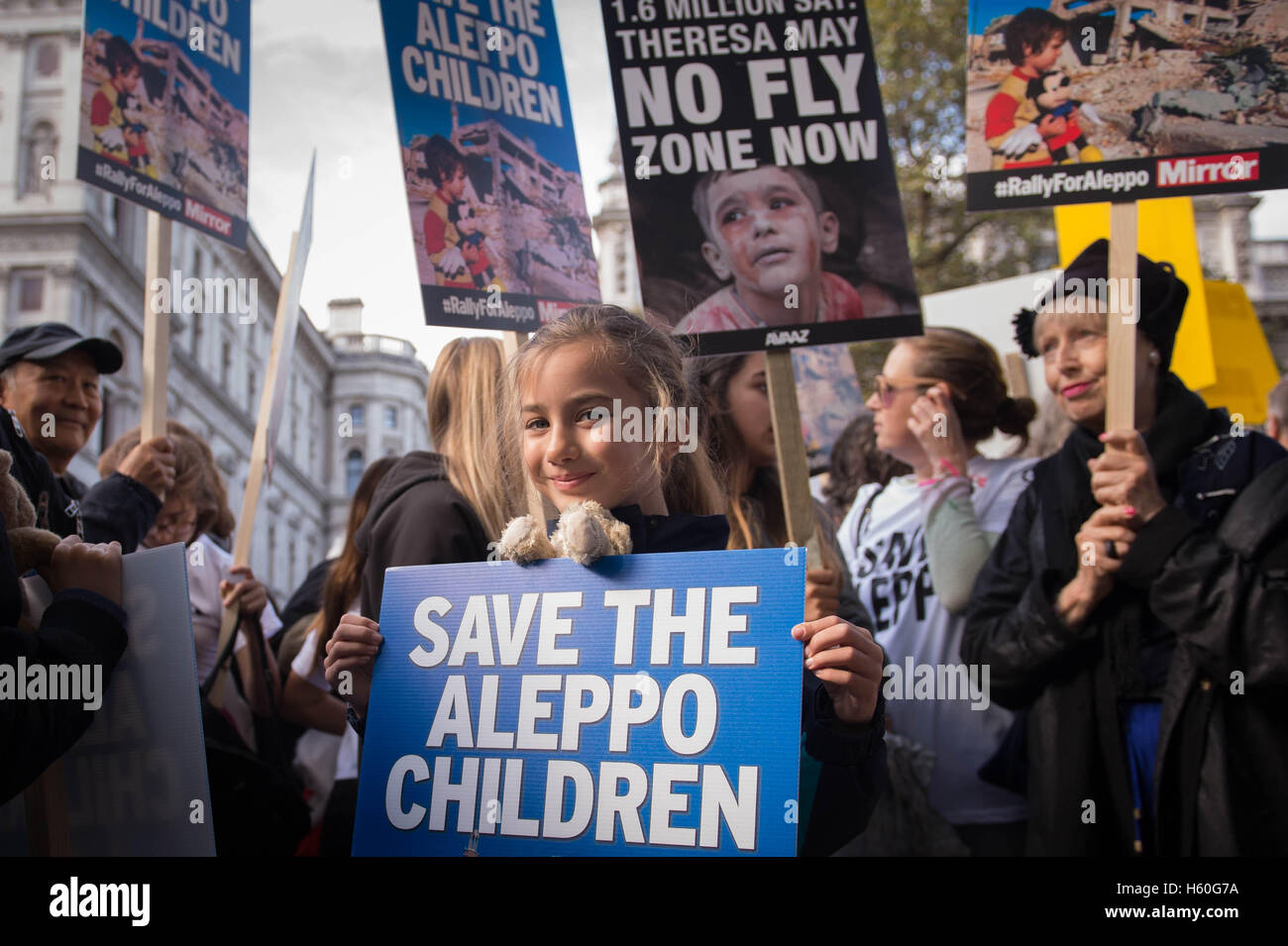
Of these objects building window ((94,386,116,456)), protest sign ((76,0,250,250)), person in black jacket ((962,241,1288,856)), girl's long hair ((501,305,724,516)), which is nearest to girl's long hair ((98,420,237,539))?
protest sign ((76,0,250,250))

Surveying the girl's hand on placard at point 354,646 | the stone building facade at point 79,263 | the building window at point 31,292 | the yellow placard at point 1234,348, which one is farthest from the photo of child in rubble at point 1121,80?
the building window at point 31,292

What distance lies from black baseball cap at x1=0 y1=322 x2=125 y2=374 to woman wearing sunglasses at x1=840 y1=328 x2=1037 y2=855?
2.42 meters

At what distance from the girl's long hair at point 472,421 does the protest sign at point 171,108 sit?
1156 millimetres

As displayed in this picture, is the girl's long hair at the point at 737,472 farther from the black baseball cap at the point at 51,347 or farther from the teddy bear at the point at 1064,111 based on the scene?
the black baseball cap at the point at 51,347

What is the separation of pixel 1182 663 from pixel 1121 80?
61.4 inches

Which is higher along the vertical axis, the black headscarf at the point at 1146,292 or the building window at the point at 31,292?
the building window at the point at 31,292

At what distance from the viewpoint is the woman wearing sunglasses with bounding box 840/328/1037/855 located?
347 centimetres

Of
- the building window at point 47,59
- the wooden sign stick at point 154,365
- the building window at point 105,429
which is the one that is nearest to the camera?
the wooden sign stick at point 154,365

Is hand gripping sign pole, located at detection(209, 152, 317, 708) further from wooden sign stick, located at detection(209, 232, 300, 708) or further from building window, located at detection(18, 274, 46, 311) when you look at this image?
building window, located at detection(18, 274, 46, 311)

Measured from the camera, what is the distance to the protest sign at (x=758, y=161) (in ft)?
9.83

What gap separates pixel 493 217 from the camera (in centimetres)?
332

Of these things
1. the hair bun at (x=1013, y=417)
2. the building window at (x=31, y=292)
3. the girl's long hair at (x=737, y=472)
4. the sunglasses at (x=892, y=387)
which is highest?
the building window at (x=31, y=292)

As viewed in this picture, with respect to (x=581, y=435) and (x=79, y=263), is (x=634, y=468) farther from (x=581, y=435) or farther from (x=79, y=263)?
(x=79, y=263)
